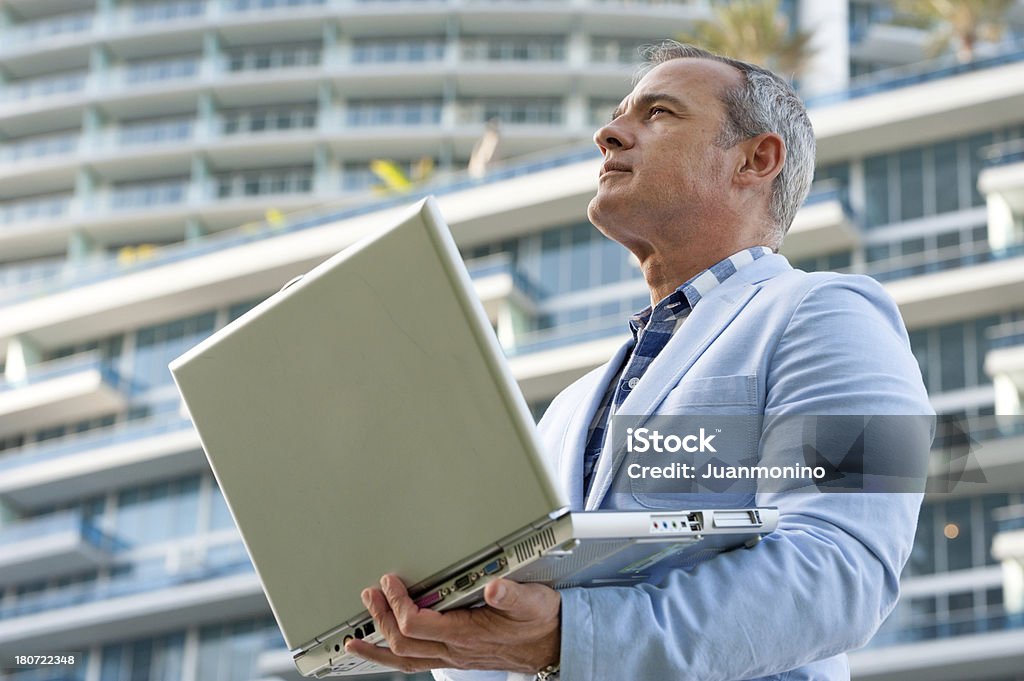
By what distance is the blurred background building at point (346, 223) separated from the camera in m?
28.6

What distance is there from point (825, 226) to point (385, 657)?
94.4 ft

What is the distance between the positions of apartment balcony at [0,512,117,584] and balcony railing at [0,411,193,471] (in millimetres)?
1632

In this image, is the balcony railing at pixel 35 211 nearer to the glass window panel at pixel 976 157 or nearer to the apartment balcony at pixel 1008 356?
the glass window panel at pixel 976 157

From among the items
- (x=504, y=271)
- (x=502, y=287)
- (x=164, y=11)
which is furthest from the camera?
(x=164, y=11)

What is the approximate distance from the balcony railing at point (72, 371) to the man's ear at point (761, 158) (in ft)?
117

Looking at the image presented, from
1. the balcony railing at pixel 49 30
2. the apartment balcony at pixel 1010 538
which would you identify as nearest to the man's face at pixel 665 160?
the apartment balcony at pixel 1010 538

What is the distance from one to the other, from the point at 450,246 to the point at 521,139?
48.5 m

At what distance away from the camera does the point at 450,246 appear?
1.90m

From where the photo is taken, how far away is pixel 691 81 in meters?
2.96

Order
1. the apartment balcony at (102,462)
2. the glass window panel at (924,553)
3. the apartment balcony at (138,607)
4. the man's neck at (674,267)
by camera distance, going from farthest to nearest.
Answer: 1. the apartment balcony at (102,462)
2. the apartment balcony at (138,607)
3. the glass window panel at (924,553)
4. the man's neck at (674,267)

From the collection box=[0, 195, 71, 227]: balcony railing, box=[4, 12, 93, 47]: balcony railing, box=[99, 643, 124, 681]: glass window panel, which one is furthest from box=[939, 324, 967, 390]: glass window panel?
box=[4, 12, 93, 47]: balcony railing

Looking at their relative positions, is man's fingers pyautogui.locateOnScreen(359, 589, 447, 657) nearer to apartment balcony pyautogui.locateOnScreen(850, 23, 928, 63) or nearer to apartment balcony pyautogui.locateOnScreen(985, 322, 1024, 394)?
apartment balcony pyautogui.locateOnScreen(985, 322, 1024, 394)

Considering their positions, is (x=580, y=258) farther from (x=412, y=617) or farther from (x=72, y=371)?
(x=412, y=617)

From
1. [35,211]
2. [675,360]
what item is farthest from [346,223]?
[675,360]
